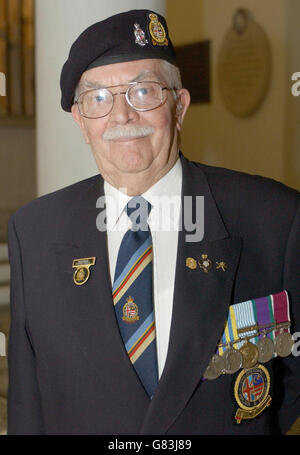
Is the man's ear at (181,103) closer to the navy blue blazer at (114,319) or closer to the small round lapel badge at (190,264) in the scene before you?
the navy blue blazer at (114,319)

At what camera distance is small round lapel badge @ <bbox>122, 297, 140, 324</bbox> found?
1.18 m

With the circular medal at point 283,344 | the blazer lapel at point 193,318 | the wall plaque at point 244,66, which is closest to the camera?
the blazer lapel at point 193,318

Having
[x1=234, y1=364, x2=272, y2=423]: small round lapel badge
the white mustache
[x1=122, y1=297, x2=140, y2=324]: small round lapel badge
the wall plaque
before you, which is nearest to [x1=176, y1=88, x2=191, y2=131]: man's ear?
the white mustache

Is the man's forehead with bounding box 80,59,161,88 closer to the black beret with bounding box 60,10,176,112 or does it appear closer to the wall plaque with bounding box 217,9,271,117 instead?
the black beret with bounding box 60,10,176,112

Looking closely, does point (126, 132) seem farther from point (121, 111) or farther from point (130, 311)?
point (130, 311)

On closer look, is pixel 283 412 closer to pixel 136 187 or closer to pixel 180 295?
pixel 180 295

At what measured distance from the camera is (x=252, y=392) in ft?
3.95

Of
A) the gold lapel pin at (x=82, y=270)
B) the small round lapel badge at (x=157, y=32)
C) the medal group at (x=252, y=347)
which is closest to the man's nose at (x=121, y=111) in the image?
the small round lapel badge at (x=157, y=32)

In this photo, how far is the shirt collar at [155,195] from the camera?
1.24 metres

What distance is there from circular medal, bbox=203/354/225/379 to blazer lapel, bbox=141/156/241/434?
0.01m

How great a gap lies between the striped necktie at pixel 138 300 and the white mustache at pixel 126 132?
0.14 m

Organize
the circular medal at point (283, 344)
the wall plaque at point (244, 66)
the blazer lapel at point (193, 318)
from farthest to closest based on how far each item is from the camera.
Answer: the wall plaque at point (244, 66), the circular medal at point (283, 344), the blazer lapel at point (193, 318)

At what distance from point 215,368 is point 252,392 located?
3.2 inches

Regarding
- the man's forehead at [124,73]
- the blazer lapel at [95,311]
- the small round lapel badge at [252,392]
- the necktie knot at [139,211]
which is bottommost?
the small round lapel badge at [252,392]
